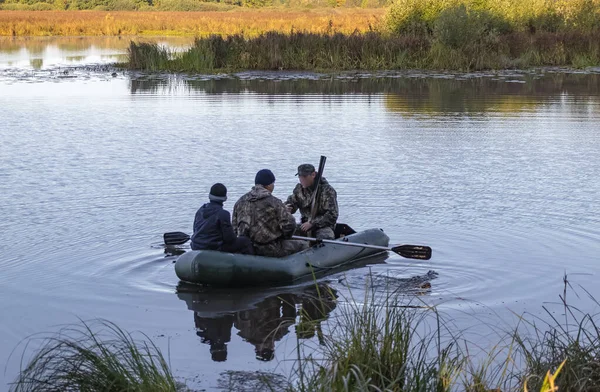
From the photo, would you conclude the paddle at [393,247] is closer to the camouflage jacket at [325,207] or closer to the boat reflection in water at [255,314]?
the camouflage jacket at [325,207]

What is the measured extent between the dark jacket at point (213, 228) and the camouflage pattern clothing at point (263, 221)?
36 cm

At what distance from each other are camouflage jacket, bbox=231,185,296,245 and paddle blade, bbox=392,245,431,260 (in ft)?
4.19

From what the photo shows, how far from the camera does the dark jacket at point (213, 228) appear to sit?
938 centimetres

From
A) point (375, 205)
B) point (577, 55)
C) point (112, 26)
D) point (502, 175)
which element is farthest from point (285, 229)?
point (112, 26)

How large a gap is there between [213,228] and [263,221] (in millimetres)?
607

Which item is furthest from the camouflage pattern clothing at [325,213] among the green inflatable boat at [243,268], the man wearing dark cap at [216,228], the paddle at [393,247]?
the man wearing dark cap at [216,228]

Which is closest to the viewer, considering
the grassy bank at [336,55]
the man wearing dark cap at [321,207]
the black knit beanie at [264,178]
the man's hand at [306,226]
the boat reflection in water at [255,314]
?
the boat reflection in water at [255,314]

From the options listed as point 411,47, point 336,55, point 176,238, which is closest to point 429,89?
point 411,47

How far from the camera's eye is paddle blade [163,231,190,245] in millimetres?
10836

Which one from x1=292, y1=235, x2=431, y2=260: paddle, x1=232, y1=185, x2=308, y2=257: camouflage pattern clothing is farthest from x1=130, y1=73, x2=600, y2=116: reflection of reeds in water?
x1=232, y1=185, x2=308, y2=257: camouflage pattern clothing

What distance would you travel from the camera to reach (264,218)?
978 cm

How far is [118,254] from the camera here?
10.7m

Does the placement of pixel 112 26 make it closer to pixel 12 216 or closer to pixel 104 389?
pixel 12 216

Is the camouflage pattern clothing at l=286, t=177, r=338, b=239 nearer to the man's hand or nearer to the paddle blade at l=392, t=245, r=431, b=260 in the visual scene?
the man's hand
